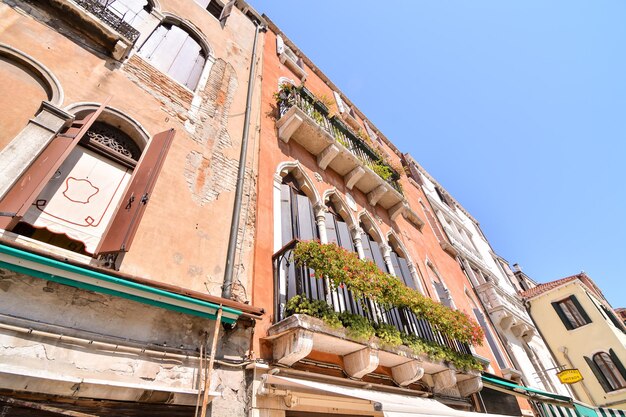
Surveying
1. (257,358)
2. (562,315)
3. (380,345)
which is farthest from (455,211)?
(257,358)

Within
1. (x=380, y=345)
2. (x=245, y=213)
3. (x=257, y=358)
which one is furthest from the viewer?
(x=245, y=213)

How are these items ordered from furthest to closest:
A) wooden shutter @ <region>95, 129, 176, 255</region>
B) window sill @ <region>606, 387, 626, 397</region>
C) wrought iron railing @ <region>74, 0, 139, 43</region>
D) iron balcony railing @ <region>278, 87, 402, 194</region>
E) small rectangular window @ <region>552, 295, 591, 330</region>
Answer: small rectangular window @ <region>552, 295, 591, 330</region>
window sill @ <region>606, 387, 626, 397</region>
iron balcony railing @ <region>278, 87, 402, 194</region>
wrought iron railing @ <region>74, 0, 139, 43</region>
wooden shutter @ <region>95, 129, 176, 255</region>

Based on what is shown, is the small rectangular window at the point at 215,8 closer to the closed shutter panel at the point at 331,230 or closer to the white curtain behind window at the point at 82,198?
the closed shutter panel at the point at 331,230

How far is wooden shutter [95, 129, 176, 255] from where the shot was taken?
3342 millimetres

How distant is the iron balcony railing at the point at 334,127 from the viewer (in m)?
7.79

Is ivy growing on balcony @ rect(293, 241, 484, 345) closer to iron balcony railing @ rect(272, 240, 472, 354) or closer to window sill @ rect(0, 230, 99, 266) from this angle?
iron balcony railing @ rect(272, 240, 472, 354)

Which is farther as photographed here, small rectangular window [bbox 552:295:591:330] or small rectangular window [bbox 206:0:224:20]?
small rectangular window [bbox 552:295:591:330]

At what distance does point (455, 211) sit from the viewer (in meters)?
20.3

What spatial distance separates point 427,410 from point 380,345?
104cm

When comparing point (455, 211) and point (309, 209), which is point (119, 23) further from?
point (455, 211)

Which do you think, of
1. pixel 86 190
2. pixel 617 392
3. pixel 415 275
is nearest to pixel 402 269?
pixel 415 275

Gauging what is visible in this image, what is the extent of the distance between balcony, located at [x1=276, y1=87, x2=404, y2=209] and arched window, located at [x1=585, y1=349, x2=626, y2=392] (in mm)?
15779

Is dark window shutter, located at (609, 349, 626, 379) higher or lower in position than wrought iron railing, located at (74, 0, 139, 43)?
lower

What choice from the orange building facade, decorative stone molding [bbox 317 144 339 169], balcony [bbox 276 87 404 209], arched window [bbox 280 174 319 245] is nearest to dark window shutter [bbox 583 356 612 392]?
the orange building facade
